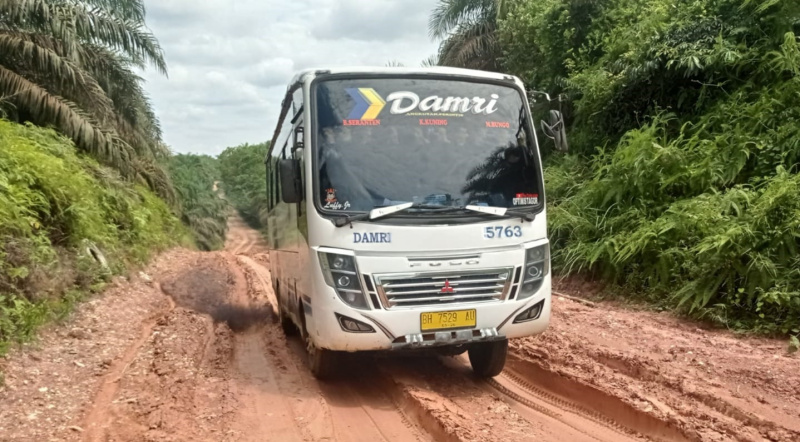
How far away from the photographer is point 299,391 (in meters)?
5.96

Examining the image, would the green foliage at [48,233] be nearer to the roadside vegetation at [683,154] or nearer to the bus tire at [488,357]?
the bus tire at [488,357]

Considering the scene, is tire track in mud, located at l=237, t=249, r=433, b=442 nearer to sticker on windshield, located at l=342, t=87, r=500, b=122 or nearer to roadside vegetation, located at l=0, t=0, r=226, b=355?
sticker on windshield, located at l=342, t=87, r=500, b=122

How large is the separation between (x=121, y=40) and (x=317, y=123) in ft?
47.0

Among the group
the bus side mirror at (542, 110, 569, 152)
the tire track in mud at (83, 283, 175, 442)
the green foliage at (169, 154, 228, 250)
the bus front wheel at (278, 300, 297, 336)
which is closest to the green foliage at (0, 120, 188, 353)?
the tire track in mud at (83, 283, 175, 442)

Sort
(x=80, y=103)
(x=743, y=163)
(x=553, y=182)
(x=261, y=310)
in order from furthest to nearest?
(x=80, y=103) → (x=553, y=182) → (x=261, y=310) → (x=743, y=163)

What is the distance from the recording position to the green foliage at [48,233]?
23.8 ft

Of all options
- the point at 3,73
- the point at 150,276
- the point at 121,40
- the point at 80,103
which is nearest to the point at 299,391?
the point at 150,276

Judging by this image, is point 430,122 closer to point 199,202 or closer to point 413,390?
point 413,390

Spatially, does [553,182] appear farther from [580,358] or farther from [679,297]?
[580,358]

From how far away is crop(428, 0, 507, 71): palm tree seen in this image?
2034cm

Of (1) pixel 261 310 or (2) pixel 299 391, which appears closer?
(2) pixel 299 391

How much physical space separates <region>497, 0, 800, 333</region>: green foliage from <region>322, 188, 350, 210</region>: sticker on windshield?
4.69 m

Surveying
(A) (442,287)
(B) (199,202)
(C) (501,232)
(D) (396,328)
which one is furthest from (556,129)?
(B) (199,202)

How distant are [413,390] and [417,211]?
1540mm
